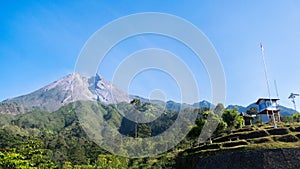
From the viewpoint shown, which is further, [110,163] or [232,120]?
[232,120]

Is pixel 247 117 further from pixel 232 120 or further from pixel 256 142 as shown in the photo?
pixel 256 142

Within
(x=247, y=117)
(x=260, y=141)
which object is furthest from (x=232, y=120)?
(x=260, y=141)

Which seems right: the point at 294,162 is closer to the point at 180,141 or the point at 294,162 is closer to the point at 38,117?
the point at 180,141

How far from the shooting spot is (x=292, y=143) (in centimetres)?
2645

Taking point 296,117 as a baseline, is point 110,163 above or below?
below

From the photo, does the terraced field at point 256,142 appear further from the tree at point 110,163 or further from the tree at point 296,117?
the tree at point 110,163

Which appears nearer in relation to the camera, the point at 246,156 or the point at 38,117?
the point at 246,156

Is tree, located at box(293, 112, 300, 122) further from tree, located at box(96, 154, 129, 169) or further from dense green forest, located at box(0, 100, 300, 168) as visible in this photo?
tree, located at box(96, 154, 129, 169)

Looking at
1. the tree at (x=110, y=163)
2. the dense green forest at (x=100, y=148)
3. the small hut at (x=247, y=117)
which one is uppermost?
the small hut at (x=247, y=117)

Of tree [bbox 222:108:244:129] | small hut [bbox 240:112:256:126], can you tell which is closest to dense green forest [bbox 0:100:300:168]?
tree [bbox 222:108:244:129]

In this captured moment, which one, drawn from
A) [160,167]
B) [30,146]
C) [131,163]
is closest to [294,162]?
[30,146]

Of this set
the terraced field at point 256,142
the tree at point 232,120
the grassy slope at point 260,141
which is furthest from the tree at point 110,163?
the tree at point 232,120

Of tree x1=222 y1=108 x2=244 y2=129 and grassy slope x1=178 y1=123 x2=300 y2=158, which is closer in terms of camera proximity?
grassy slope x1=178 y1=123 x2=300 y2=158

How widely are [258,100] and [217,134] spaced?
803 cm
